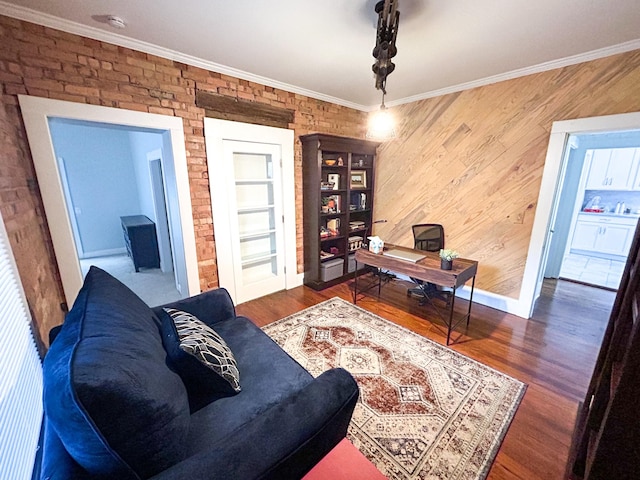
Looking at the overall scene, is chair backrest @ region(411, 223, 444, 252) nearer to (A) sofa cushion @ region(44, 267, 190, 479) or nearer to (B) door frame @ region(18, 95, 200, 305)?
(B) door frame @ region(18, 95, 200, 305)

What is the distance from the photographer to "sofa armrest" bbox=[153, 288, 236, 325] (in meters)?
1.79

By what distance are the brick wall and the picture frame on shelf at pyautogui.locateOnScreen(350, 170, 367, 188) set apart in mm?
1851

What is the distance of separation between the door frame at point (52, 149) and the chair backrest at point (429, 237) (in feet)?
9.34

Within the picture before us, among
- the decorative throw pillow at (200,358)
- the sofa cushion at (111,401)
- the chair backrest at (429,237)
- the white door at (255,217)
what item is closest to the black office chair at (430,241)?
the chair backrest at (429,237)

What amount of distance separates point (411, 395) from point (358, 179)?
120 inches

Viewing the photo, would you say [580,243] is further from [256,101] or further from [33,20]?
[33,20]

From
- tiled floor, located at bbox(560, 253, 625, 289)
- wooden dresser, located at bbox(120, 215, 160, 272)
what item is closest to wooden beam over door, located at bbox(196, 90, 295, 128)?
wooden dresser, located at bbox(120, 215, 160, 272)

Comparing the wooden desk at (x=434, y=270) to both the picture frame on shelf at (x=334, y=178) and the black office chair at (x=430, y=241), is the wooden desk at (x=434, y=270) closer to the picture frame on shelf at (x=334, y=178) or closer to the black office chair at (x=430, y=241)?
the black office chair at (x=430, y=241)

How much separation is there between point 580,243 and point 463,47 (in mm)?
5773

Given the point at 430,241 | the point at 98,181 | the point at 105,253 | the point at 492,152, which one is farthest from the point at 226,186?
the point at 105,253

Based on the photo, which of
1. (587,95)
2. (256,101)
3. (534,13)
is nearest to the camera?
(534,13)

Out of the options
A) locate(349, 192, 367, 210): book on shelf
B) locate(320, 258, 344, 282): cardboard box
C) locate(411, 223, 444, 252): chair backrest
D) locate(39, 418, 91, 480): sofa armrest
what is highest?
locate(349, 192, 367, 210): book on shelf

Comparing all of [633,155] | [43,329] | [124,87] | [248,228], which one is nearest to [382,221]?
[248,228]

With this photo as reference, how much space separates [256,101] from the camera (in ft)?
9.56
